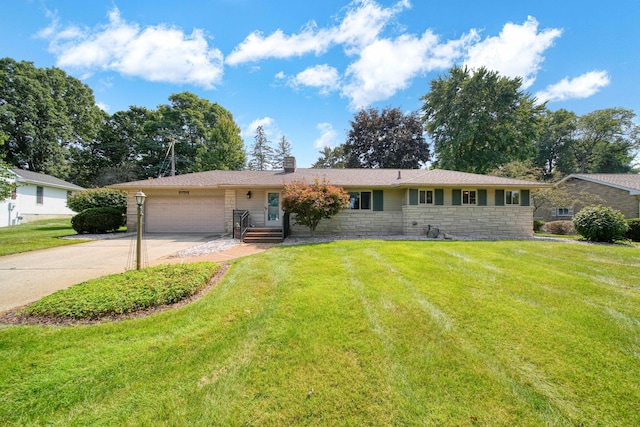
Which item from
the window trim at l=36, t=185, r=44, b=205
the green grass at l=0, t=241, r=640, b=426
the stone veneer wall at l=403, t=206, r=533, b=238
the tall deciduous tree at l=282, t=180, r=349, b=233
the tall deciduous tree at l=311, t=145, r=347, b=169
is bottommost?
the green grass at l=0, t=241, r=640, b=426

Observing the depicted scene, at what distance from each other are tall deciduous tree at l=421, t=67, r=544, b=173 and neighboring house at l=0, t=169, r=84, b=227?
32.1m

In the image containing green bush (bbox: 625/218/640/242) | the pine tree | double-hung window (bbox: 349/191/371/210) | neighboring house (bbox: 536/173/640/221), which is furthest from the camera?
the pine tree

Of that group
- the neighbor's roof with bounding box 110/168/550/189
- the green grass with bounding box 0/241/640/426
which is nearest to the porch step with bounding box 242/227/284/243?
the neighbor's roof with bounding box 110/168/550/189

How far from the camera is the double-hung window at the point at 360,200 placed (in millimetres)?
12141

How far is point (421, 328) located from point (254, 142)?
125 ft

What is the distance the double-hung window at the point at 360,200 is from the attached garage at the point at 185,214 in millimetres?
7156

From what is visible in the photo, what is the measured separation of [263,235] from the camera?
1048 cm

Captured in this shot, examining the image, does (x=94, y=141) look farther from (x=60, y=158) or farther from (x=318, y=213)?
(x=318, y=213)

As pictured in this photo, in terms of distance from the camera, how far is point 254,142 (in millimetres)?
37281

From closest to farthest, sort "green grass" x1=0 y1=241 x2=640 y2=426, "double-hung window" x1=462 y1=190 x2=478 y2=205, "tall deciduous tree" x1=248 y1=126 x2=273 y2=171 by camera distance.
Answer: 1. "green grass" x1=0 y1=241 x2=640 y2=426
2. "double-hung window" x1=462 y1=190 x2=478 y2=205
3. "tall deciduous tree" x1=248 y1=126 x2=273 y2=171

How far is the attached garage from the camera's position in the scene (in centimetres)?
→ 1332

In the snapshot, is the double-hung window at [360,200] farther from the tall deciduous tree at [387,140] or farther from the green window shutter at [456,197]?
the tall deciduous tree at [387,140]

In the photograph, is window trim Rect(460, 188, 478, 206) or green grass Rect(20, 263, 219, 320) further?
window trim Rect(460, 188, 478, 206)

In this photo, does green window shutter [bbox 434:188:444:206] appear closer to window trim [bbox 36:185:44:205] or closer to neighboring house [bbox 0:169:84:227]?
neighboring house [bbox 0:169:84:227]
